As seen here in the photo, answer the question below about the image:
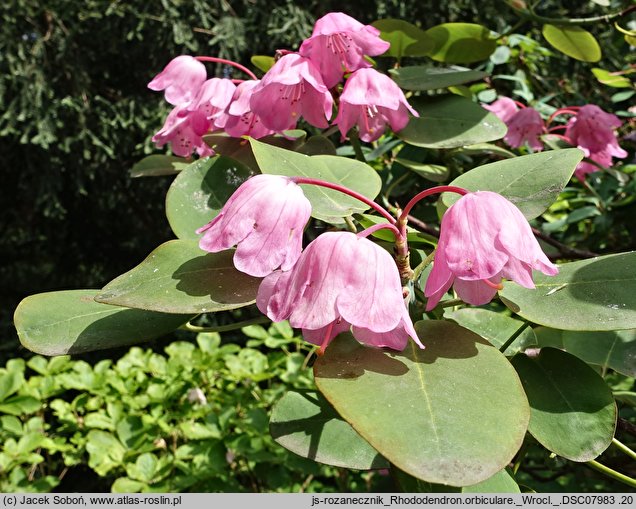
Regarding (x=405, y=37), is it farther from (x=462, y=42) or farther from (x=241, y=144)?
(x=241, y=144)

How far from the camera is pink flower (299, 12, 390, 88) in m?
0.74

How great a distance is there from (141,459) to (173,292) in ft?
3.80

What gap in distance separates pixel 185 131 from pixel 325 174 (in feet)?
1.05

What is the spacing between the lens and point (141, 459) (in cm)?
151

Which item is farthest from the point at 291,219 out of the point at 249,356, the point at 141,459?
the point at 249,356

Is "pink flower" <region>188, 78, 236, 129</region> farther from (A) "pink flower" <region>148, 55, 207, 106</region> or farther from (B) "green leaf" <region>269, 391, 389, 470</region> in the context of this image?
(B) "green leaf" <region>269, 391, 389, 470</region>

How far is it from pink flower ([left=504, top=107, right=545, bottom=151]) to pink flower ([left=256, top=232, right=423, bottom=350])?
0.78 m

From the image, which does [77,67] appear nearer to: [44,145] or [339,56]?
[44,145]

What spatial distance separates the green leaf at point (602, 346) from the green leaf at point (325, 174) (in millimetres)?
265

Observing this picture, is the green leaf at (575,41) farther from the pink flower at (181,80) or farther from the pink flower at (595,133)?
the pink flower at (181,80)

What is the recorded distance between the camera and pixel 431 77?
2.79ft

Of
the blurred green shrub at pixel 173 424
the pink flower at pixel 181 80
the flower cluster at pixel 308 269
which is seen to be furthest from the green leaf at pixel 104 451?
the flower cluster at pixel 308 269

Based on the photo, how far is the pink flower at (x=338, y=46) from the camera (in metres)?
0.74

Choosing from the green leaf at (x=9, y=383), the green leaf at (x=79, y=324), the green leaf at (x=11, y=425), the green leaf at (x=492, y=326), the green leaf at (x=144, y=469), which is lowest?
the green leaf at (x=144, y=469)
